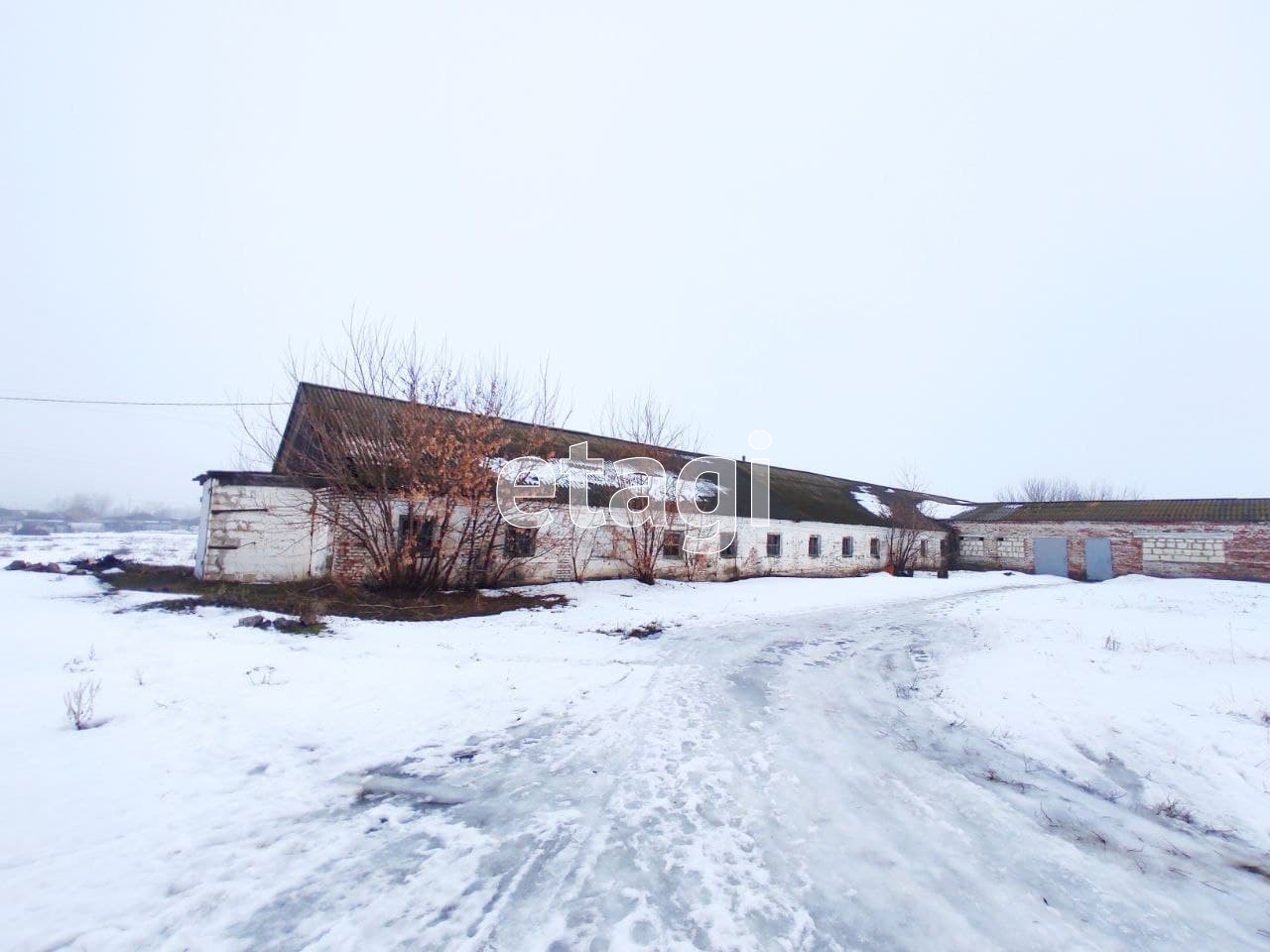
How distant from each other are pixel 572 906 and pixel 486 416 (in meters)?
11.6

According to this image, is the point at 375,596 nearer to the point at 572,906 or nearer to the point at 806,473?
the point at 572,906

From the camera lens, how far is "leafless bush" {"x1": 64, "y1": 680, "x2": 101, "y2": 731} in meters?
4.46

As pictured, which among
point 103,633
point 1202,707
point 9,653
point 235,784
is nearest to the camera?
point 235,784

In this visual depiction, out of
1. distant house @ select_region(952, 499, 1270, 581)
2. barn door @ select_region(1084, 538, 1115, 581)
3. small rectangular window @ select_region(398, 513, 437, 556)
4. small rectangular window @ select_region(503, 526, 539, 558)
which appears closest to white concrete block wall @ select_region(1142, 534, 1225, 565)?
distant house @ select_region(952, 499, 1270, 581)

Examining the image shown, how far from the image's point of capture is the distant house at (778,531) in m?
13.2

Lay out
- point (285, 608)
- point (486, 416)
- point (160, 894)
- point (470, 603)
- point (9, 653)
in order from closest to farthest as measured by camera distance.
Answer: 1. point (160, 894)
2. point (9, 653)
3. point (285, 608)
4. point (470, 603)
5. point (486, 416)

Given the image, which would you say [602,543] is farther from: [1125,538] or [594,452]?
[1125,538]

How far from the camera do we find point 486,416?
43.5 ft

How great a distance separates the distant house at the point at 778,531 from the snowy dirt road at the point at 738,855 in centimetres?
964

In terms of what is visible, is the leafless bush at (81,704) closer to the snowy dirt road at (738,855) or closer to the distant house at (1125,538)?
the snowy dirt road at (738,855)

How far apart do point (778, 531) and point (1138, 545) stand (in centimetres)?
1777

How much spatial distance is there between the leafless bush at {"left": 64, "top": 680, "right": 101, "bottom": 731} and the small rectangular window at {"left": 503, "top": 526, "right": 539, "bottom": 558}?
9.96 m

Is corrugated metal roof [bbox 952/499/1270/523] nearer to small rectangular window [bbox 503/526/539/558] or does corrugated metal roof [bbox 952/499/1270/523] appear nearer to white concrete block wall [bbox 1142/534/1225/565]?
white concrete block wall [bbox 1142/534/1225/565]

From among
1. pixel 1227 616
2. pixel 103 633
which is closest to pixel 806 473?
pixel 1227 616
